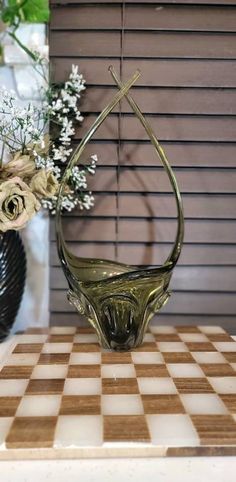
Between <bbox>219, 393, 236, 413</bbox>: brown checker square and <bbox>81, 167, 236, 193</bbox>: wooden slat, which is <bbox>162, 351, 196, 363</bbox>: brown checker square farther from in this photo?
<bbox>81, 167, 236, 193</bbox>: wooden slat

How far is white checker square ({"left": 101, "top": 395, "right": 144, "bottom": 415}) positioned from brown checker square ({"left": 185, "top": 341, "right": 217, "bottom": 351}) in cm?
25

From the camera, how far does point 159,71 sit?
1.04 metres

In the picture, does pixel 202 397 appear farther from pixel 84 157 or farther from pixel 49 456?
pixel 84 157

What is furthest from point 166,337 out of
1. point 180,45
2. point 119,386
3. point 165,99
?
point 180,45

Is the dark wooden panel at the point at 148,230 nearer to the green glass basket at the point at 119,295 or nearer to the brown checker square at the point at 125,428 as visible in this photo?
the green glass basket at the point at 119,295

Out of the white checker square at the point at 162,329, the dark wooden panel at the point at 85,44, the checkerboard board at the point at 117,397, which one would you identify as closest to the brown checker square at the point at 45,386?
the checkerboard board at the point at 117,397

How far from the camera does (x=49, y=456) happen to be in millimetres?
570

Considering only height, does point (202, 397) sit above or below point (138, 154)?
below

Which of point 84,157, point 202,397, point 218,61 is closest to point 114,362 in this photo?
point 202,397

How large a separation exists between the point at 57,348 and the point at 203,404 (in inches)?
13.1

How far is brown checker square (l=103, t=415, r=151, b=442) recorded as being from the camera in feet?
1.90

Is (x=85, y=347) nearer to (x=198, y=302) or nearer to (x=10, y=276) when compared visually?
(x=10, y=276)

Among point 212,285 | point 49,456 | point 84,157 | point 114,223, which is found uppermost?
point 84,157

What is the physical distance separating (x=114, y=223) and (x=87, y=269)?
171mm
